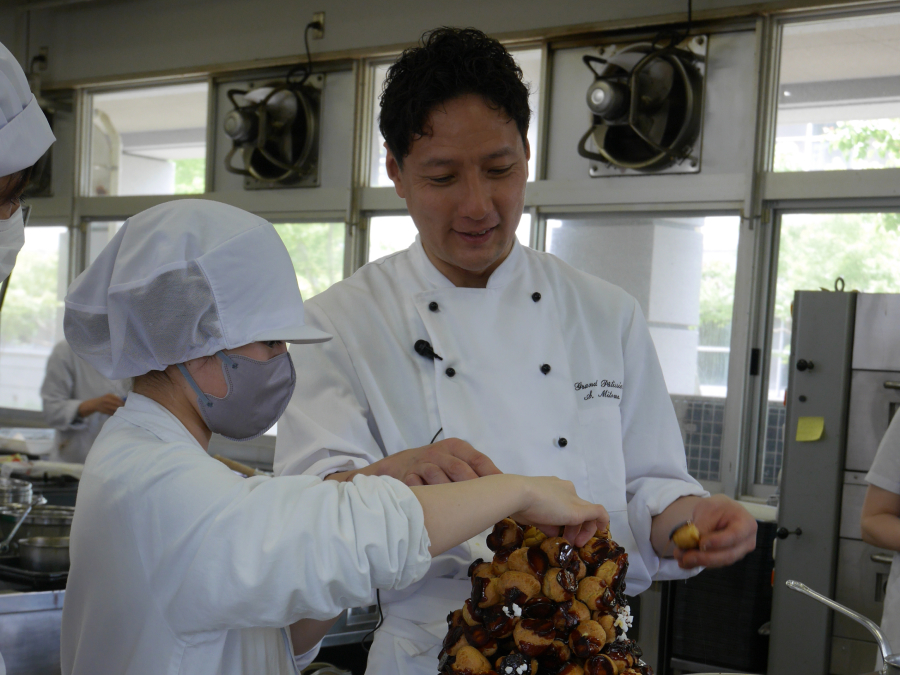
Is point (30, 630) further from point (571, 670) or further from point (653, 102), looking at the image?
point (653, 102)

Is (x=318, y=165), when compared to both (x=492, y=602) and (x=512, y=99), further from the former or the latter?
(x=492, y=602)

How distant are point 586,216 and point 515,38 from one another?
1.00 m

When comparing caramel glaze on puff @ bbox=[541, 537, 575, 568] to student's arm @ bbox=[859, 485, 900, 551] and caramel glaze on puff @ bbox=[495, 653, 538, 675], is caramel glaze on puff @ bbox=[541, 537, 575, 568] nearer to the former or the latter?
caramel glaze on puff @ bbox=[495, 653, 538, 675]

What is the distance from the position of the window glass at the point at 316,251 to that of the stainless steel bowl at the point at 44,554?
3.01m

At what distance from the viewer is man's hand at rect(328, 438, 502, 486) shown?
1.17m

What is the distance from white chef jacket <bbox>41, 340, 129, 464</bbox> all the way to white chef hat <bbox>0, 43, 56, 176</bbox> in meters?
3.32

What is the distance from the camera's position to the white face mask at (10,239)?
1198 mm

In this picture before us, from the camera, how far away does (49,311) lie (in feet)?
20.3

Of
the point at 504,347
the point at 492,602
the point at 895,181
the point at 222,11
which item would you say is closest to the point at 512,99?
the point at 504,347

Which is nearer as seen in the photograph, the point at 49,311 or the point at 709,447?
the point at 709,447

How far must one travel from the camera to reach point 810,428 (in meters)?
3.09

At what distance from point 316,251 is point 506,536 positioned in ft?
13.7

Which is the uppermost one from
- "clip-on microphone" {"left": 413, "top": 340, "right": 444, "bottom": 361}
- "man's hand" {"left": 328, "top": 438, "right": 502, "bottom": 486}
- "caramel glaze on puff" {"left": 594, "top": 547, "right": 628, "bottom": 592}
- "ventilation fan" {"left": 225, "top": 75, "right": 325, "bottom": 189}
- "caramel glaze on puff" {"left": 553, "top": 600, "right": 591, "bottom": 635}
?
"ventilation fan" {"left": 225, "top": 75, "right": 325, "bottom": 189}

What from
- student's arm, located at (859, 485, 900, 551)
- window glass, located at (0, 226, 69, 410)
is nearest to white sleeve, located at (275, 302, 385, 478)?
student's arm, located at (859, 485, 900, 551)
